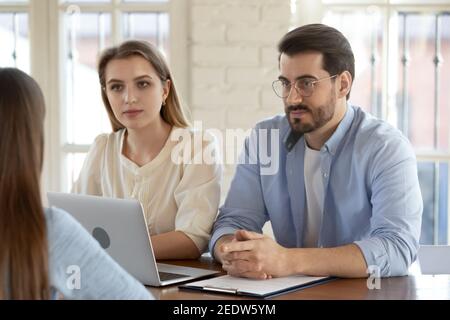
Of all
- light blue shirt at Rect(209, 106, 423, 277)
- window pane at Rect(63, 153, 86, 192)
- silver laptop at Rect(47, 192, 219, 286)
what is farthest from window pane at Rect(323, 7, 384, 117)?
silver laptop at Rect(47, 192, 219, 286)

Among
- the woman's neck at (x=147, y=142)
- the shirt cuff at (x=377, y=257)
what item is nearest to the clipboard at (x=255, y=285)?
the shirt cuff at (x=377, y=257)

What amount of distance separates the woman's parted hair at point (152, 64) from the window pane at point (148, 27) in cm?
92

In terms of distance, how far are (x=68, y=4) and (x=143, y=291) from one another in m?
2.40

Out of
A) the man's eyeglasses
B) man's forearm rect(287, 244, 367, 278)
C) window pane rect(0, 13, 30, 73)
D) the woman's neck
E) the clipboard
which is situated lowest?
the clipboard

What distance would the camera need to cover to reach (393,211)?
2145mm

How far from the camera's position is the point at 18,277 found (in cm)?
128

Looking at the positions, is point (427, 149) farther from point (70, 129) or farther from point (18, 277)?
point (18, 277)

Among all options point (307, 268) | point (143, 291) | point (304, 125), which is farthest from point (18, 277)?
point (304, 125)

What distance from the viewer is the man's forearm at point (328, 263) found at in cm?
197

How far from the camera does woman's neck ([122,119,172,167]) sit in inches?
104

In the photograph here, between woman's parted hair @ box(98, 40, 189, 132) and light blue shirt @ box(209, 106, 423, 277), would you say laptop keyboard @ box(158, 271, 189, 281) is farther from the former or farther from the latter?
woman's parted hair @ box(98, 40, 189, 132)

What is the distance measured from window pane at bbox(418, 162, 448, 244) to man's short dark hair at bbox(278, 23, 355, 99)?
1.28 meters

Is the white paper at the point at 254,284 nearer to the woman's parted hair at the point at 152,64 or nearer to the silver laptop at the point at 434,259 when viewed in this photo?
the silver laptop at the point at 434,259

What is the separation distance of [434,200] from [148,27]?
4.95 feet
